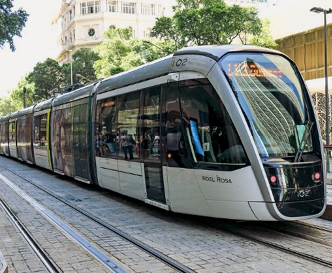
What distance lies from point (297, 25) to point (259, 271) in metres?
34.7

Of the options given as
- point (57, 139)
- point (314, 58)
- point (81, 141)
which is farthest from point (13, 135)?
point (314, 58)

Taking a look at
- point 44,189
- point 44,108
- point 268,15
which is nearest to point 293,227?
point 44,189

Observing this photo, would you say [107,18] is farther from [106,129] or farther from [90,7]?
[106,129]

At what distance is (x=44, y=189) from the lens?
48.2 feet

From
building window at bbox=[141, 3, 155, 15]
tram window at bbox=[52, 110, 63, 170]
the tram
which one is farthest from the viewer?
building window at bbox=[141, 3, 155, 15]

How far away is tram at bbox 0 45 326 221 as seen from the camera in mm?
7316

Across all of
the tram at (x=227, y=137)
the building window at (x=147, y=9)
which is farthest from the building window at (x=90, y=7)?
the tram at (x=227, y=137)

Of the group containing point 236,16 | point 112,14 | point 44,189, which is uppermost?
point 112,14

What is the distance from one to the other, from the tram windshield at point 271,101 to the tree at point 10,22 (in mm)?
16951

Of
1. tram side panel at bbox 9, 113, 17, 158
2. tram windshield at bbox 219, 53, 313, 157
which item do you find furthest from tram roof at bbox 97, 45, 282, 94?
tram side panel at bbox 9, 113, 17, 158

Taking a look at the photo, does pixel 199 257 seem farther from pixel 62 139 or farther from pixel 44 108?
pixel 44 108

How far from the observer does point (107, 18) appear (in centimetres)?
8362

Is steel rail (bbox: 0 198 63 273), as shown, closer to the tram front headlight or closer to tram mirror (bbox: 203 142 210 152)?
tram mirror (bbox: 203 142 210 152)

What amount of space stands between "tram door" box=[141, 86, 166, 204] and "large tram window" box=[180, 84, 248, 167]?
99 cm
